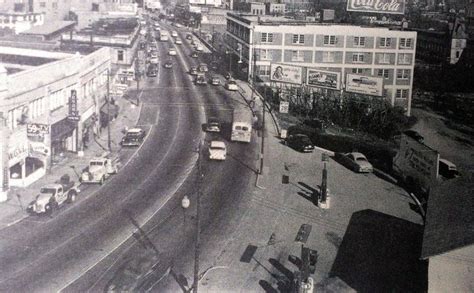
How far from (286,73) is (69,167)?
40392 millimetres

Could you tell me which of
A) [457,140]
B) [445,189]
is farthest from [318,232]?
[457,140]

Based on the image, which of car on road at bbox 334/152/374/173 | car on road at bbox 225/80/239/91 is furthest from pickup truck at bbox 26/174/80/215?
car on road at bbox 225/80/239/91

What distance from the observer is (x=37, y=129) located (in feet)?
142

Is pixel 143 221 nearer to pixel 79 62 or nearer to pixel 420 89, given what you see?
pixel 79 62

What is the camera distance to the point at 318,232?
37.2 m

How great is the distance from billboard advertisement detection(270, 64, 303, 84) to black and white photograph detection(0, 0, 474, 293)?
258 mm

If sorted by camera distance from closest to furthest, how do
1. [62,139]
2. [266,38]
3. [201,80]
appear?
1. [62,139]
2. [201,80]
3. [266,38]

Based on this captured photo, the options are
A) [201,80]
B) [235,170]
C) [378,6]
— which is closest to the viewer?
[235,170]

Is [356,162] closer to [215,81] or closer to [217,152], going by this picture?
[217,152]

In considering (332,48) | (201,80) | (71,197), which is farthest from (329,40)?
(71,197)

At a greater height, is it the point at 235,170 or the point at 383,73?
the point at 383,73

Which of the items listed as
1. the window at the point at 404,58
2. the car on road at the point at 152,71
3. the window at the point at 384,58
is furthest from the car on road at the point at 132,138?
the window at the point at 404,58

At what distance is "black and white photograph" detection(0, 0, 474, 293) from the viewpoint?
29984mm

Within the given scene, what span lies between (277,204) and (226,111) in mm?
30703
